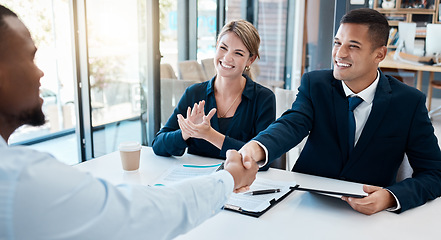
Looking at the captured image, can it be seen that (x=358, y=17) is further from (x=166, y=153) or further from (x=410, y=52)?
(x=410, y=52)

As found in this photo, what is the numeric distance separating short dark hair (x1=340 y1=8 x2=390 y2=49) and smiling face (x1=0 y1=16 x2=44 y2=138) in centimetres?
138

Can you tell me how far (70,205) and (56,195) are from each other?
1.2 inches

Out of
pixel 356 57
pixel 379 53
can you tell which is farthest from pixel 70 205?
pixel 379 53

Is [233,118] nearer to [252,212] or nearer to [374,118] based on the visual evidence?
[374,118]

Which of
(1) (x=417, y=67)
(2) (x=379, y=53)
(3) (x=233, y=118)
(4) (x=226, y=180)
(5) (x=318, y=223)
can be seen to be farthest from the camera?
(1) (x=417, y=67)

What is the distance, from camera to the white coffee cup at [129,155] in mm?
1743

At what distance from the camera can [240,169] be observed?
1406 mm

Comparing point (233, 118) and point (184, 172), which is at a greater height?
point (233, 118)

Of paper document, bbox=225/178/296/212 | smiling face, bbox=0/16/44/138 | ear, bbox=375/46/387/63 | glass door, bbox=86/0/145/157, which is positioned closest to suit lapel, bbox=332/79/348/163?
ear, bbox=375/46/387/63

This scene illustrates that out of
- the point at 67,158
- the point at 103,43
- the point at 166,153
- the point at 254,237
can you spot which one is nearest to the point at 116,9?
the point at 103,43

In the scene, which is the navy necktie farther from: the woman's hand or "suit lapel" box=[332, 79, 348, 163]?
the woman's hand

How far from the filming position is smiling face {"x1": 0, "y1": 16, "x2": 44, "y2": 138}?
33.9 inches

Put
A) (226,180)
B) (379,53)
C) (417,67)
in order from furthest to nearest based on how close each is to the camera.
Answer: (417,67) < (379,53) < (226,180)

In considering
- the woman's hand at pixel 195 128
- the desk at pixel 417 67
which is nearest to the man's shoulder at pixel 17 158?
the woman's hand at pixel 195 128
